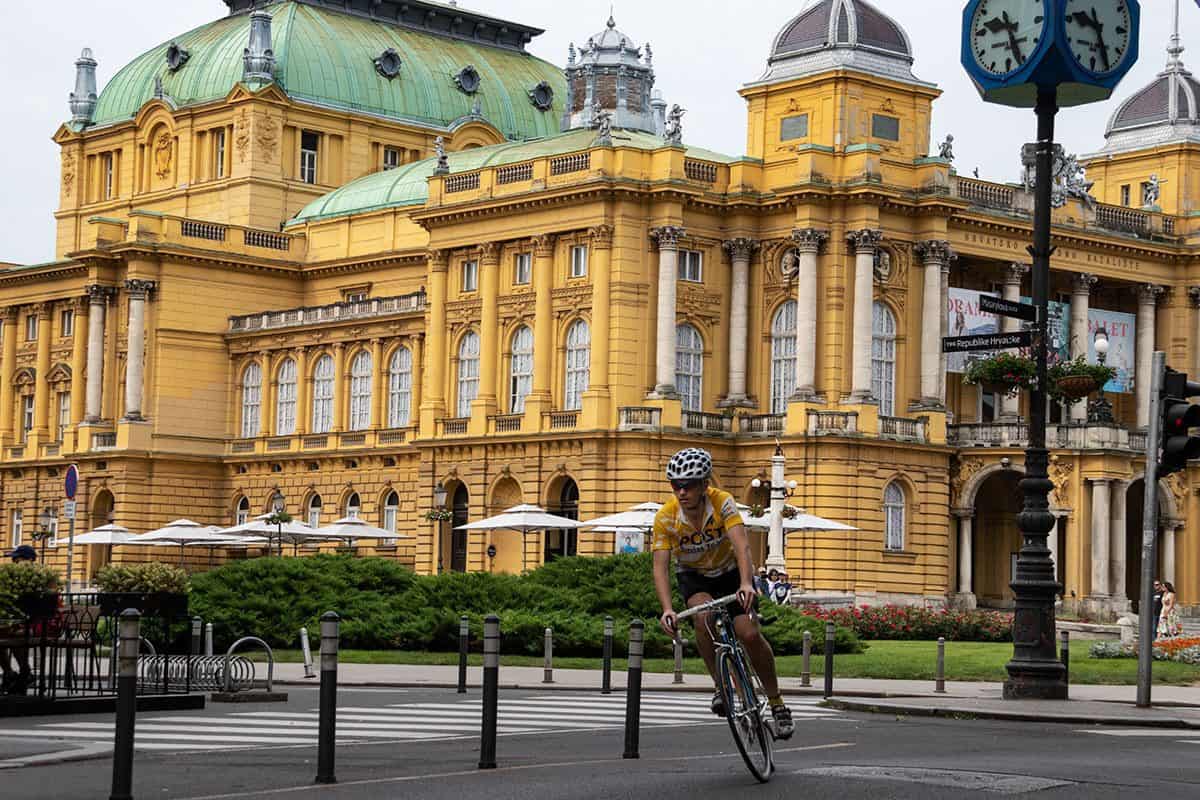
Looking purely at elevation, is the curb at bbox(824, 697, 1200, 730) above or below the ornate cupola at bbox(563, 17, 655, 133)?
below

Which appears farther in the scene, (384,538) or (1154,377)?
(384,538)

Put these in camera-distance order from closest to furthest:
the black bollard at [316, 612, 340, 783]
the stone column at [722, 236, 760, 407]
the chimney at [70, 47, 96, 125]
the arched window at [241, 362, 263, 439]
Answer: the black bollard at [316, 612, 340, 783]
the stone column at [722, 236, 760, 407]
the arched window at [241, 362, 263, 439]
the chimney at [70, 47, 96, 125]

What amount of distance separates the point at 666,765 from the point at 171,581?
13.8 metres

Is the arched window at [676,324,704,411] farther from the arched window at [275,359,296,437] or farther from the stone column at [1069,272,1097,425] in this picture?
the arched window at [275,359,296,437]

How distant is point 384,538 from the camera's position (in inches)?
3206

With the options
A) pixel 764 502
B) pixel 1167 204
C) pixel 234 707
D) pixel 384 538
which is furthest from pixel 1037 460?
pixel 1167 204

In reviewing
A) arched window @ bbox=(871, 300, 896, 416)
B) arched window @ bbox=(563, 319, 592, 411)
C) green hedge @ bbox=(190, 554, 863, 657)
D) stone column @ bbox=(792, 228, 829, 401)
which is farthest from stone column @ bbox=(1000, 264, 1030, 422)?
green hedge @ bbox=(190, 554, 863, 657)

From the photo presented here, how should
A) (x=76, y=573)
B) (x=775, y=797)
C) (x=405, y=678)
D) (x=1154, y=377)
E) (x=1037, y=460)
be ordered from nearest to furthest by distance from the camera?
(x=775, y=797) → (x=1154, y=377) → (x=1037, y=460) → (x=405, y=678) → (x=76, y=573)

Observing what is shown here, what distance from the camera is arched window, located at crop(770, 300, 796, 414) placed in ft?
246

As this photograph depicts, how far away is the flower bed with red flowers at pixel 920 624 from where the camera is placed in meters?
58.4

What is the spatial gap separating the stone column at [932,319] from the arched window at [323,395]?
82.6ft

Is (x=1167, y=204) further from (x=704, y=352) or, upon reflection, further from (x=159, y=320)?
(x=159, y=320)

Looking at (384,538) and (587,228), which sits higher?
(587,228)

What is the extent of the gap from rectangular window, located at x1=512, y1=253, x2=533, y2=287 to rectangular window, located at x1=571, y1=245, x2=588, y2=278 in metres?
2.12
